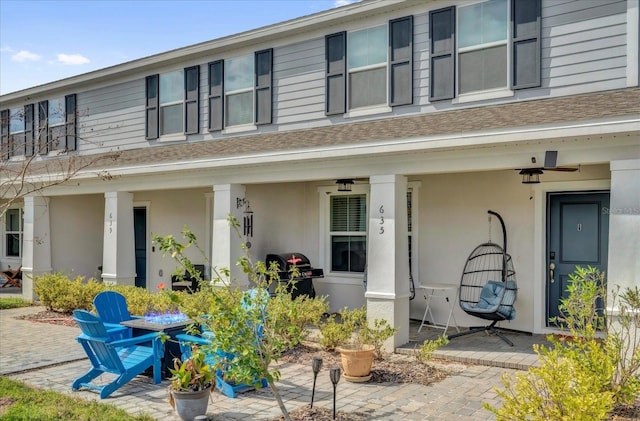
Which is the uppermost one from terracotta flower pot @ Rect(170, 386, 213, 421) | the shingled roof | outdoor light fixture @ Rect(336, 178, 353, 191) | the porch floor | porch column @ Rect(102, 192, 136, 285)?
the shingled roof

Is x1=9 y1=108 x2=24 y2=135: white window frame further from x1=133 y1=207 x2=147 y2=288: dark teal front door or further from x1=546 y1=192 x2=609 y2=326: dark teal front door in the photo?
x1=546 y1=192 x2=609 y2=326: dark teal front door

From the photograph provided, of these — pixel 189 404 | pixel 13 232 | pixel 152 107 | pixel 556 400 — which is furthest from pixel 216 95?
pixel 13 232

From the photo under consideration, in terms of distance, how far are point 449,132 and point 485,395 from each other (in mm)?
3402

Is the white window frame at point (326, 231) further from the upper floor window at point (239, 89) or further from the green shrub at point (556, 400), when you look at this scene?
the green shrub at point (556, 400)

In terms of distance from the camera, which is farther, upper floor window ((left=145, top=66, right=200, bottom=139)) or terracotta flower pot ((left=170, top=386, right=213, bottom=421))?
upper floor window ((left=145, top=66, right=200, bottom=139))

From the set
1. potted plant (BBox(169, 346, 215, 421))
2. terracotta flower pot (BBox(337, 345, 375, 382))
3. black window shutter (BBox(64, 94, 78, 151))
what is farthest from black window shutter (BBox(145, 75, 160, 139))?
potted plant (BBox(169, 346, 215, 421))

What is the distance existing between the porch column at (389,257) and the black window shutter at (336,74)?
77.1 inches

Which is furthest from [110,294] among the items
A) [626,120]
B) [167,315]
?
[626,120]

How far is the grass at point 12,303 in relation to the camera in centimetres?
1305

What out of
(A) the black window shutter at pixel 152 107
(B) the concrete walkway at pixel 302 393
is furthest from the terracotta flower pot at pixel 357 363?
(A) the black window shutter at pixel 152 107

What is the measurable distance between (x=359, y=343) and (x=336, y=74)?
4.91 m

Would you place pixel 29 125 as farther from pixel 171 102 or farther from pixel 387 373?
pixel 387 373

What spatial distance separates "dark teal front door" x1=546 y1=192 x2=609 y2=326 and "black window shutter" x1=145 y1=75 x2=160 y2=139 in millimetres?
8364

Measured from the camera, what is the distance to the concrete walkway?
5.75 m
